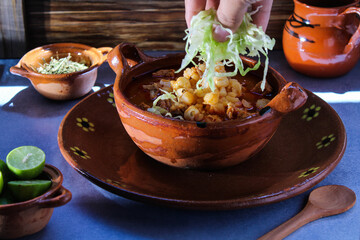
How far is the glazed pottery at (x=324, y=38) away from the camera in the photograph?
1.84 metres

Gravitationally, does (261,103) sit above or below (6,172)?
above

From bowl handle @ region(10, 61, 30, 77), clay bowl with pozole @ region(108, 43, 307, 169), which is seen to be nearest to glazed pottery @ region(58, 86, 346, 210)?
clay bowl with pozole @ region(108, 43, 307, 169)

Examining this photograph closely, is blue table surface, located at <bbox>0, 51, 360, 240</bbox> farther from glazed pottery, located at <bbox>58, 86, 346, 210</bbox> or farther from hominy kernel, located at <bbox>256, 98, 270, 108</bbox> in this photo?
hominy kernel, located at <bbox>256, 98, 270, 108</bbox>

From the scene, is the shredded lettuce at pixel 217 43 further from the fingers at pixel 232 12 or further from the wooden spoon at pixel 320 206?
the wooden spoon at pixel 320 206

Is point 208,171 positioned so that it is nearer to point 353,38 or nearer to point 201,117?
point 201,117

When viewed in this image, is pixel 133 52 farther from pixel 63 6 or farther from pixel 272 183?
pixel 63 6

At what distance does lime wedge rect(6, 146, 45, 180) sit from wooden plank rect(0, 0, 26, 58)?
124 cm

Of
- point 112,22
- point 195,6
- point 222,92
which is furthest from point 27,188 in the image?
point 112,22

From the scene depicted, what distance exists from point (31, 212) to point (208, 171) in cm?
50

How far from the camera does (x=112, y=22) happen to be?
88.7 inches

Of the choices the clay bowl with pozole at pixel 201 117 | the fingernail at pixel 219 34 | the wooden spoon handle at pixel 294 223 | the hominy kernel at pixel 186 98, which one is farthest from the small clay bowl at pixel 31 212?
the fingernail at pixel 219 34

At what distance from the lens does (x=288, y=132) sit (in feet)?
4.84

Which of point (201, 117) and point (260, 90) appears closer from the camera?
point (201, 117)

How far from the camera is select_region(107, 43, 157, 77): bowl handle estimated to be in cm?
144
